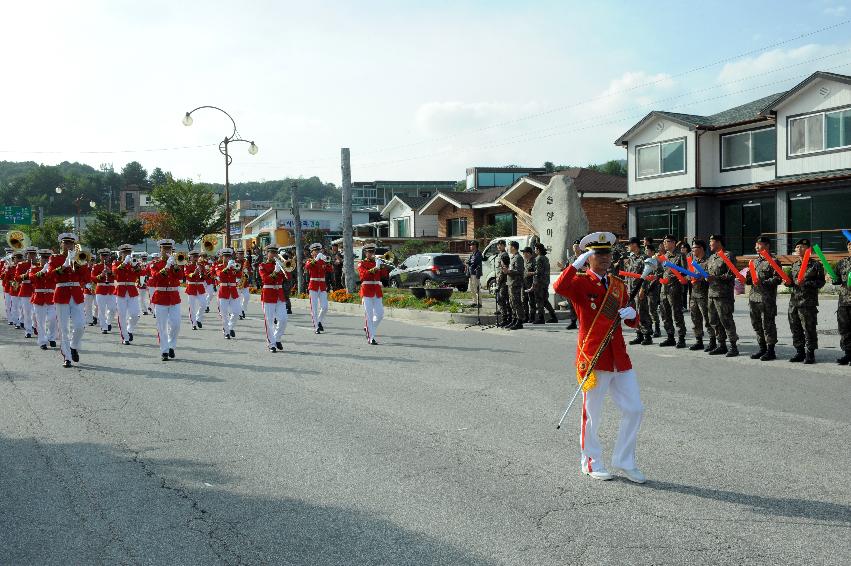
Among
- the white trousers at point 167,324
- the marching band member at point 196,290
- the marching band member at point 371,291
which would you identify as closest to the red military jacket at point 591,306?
the marching band member at point 371,291

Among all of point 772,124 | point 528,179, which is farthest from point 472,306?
point 528,179

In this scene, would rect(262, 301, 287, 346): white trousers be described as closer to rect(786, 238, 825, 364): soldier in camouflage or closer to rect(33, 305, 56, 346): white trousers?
rect(33, 305, 56, 346): white trousers

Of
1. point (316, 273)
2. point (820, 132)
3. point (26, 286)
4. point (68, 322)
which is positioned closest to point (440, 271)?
point (316, 273)

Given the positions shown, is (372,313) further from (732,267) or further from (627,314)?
(627,314)

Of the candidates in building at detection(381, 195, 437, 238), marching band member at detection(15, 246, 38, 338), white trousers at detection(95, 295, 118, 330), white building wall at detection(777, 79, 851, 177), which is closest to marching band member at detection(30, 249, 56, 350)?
marching band member at detection(15, 246, 38, 338)

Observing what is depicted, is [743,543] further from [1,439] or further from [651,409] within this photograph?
[1,439]

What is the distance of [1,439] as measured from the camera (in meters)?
7.69

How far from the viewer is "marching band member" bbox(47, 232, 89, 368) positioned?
41.3ft

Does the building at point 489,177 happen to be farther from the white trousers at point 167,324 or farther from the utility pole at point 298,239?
the white trousers at point 167,324

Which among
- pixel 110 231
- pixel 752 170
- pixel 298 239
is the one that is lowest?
pixel 298 239

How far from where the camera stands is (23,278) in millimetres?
18688

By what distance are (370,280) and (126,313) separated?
18.0 ft

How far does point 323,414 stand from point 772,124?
28.6 m

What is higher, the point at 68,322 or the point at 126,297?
the point at 126,297
